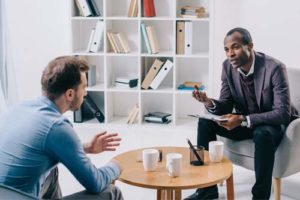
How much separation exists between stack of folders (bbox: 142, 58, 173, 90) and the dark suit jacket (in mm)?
1500

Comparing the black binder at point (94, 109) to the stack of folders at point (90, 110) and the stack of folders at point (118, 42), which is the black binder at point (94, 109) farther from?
the stack of folders at point (118, 42)

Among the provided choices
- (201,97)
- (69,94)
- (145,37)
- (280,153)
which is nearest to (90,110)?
(145,37)

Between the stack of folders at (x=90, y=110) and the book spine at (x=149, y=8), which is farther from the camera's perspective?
the stack of folders at (x=90, y=110)

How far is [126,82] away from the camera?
4.93 m

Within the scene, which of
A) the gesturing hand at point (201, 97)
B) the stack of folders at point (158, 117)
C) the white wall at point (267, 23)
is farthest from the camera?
the stack of folders at point (158, 117)

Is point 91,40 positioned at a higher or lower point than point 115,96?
higher

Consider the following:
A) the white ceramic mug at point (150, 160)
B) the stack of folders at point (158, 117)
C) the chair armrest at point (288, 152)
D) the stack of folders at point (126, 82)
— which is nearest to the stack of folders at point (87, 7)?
the stack of folders at point (126, 82)

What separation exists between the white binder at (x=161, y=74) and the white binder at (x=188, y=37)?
0.19 meters

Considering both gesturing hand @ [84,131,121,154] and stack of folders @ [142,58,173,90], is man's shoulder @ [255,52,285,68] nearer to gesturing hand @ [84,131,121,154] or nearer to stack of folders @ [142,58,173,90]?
gesturing hand @ [84,131,121,154]

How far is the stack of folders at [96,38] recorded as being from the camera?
4.84m

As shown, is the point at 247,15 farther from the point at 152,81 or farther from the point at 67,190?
the point at 67,190

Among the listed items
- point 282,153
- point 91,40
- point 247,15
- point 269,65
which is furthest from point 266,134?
point 91,40

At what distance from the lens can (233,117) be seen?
311 cm

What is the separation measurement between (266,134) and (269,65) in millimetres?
449
